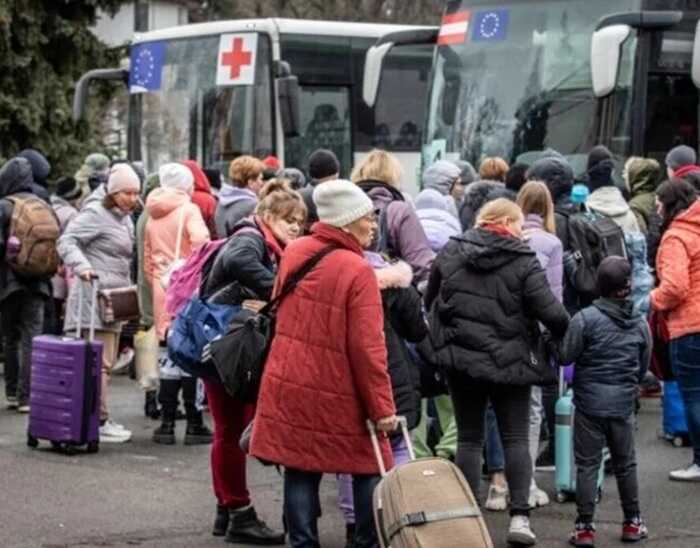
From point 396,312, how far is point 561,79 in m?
7.94

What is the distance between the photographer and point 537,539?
31.9ft

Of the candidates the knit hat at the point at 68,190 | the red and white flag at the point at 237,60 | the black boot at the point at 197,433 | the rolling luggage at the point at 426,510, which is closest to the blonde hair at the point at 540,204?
the rolling luggage at the point at 426,510

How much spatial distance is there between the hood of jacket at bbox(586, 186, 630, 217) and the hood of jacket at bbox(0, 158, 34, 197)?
409 centimetres

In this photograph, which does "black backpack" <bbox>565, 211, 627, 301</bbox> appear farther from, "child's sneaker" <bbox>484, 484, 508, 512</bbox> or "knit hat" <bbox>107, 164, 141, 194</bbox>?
"knit hat" <bbox>107, 164, 141, 194</bbox>

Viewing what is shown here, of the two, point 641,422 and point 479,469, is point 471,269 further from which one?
point 641,422

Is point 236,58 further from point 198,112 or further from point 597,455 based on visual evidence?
point 597,455

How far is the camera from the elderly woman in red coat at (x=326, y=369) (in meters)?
7.82

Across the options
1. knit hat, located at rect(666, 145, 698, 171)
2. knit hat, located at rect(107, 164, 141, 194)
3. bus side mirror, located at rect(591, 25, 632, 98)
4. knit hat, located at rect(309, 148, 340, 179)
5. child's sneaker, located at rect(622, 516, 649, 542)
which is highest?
bus side mirror, located at rect(591, 25, 632, 98)

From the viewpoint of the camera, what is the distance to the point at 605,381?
31.3ft

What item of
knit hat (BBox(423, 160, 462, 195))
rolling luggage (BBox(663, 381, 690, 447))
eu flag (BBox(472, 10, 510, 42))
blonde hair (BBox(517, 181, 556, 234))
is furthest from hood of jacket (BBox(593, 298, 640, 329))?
eu flag (BBox(472, 10, 510, 42))

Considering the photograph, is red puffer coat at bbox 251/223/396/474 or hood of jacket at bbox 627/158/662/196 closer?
red puffer coat at bbox 251/223/396/474

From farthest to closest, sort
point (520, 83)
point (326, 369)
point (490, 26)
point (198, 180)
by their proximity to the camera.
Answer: point (490, 26) < point (520, 83) < point (198, 180) < point (326, 369)

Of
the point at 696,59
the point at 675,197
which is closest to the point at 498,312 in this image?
the point at 675,197

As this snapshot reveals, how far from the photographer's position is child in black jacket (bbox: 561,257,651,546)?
952 cm
